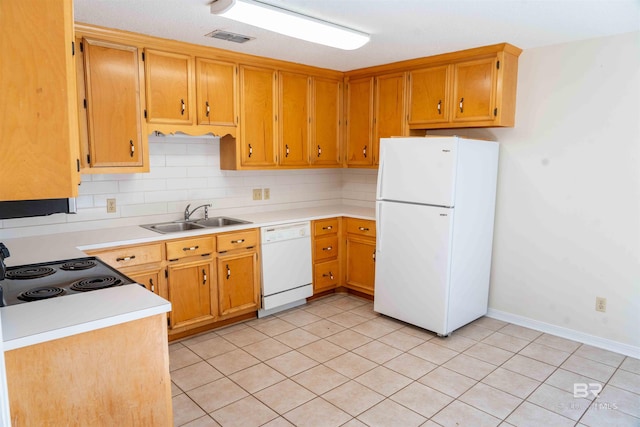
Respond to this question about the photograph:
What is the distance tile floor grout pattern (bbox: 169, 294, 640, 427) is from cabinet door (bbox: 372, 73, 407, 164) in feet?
6.09

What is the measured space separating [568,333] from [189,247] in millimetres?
3142

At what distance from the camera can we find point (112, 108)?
3172 mm

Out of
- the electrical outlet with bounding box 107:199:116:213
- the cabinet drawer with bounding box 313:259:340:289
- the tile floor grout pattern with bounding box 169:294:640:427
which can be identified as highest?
the electrical outlet with bounding box 107:199:116:213

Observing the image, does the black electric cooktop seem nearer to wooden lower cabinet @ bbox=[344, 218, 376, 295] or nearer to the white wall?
wooden lower cabinet @ bbox=[344, 218, 376, 295]

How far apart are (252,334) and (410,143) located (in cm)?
206

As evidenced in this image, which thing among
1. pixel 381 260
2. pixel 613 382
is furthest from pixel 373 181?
pixel 613 382

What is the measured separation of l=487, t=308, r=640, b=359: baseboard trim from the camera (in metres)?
3.23

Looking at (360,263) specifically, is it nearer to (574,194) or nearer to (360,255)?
(360,255)

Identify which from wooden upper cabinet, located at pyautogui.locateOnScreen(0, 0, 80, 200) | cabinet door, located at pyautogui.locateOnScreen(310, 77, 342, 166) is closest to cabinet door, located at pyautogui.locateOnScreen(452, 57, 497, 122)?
cabinet door, located at pyautogui.locateOnScreen(310, 77, 342, 166)

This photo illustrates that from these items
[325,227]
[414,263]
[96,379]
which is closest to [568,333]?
[414,263]

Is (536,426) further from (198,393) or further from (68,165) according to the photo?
(68,165)

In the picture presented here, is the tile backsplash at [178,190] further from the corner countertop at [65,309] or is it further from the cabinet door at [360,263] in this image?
the cabinet door at [360,263]

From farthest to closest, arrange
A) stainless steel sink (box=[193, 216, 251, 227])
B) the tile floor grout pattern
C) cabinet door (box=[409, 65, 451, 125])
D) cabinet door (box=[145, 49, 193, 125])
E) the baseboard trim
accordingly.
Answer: stainless steel sink (box=[193, 216, 251, 227]), cabinet door (box=[409, 65, 451, 125]), cabinet door (box=[145, 49, 193, 125]), the baseboard trim, the tile floor grout pattern

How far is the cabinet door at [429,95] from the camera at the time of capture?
3836 mm
